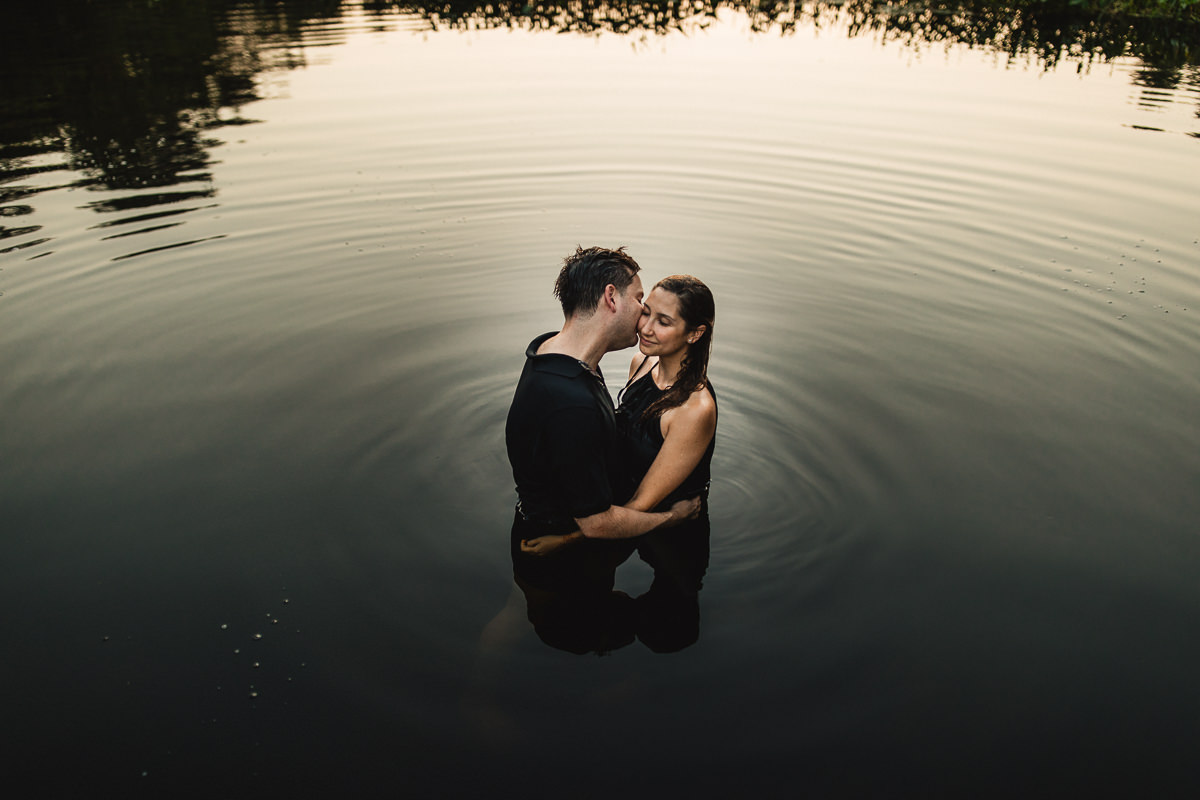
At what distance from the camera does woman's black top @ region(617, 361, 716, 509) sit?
500 centimetres

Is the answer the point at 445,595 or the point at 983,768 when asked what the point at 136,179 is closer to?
the point at 445,595

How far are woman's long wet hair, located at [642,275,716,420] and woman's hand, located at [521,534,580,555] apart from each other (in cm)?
93

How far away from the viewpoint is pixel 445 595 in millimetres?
5070

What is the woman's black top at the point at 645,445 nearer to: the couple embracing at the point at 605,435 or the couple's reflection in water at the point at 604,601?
the couple embracing at the point at 605,435

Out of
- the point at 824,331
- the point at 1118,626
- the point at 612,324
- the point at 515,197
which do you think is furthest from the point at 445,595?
the point at 515,197

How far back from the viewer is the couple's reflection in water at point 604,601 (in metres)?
4.75

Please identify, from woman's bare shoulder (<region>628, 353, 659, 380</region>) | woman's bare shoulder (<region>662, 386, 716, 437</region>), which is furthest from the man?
woman's bare shoulder (<region>628, 353, 659, 380</region>)

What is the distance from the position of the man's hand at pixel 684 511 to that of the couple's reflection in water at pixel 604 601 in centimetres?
42

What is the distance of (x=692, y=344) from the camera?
496 centimetres

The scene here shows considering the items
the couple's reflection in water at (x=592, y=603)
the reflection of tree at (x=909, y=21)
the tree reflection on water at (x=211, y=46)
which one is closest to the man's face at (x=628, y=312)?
the couple's reflection in water at (x=592, y=603)

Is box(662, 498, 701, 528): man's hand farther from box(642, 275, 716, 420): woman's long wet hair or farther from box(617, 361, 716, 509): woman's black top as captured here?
box(642, 275, 716, 420): woman's long wet hair

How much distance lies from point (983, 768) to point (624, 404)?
9.59 feet

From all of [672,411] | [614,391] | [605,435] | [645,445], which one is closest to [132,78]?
[614,391]

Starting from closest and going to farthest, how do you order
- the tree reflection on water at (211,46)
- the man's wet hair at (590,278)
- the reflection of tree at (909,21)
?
the man's wet hair at (590,278) → the tree reflection on water at (211,46) → the reflection of tree at (909,21)
